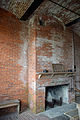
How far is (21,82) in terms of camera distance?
14.6 feet

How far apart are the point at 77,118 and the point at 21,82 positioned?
8.27 ft

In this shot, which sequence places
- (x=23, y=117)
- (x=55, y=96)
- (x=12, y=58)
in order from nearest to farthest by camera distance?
(x=23, y=117)
(x=12, y=58)
(x=55, y=96)

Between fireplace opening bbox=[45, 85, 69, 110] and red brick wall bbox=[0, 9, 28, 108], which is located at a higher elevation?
red brick wall bbox=[0, 9, 28, 108]

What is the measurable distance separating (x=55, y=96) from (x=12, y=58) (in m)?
2.89

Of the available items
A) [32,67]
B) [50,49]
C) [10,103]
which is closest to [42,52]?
[50,49]

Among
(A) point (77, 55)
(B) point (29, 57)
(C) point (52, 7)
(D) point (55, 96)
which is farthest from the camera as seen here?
(A) point (77, 55)

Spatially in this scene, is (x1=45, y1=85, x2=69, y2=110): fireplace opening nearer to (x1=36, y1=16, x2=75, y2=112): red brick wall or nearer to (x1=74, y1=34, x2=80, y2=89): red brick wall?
(x1=36, y1=16, x2=75, y2=112): red brick wall

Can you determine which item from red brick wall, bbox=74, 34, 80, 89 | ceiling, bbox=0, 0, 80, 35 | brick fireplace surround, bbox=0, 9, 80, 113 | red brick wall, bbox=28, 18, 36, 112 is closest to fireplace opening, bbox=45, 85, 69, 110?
brick fireplace surround, bbox=0, 9, 80, 113

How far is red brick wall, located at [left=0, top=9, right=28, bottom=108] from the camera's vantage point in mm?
4082

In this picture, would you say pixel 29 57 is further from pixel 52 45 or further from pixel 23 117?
pixel 23 117

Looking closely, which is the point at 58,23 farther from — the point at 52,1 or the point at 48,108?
the point at 48,108

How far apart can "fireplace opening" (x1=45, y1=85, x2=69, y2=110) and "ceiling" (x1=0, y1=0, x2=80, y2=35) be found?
11.3 ft

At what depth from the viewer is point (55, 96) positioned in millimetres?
5137

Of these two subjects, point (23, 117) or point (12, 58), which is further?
point (12, 58)
